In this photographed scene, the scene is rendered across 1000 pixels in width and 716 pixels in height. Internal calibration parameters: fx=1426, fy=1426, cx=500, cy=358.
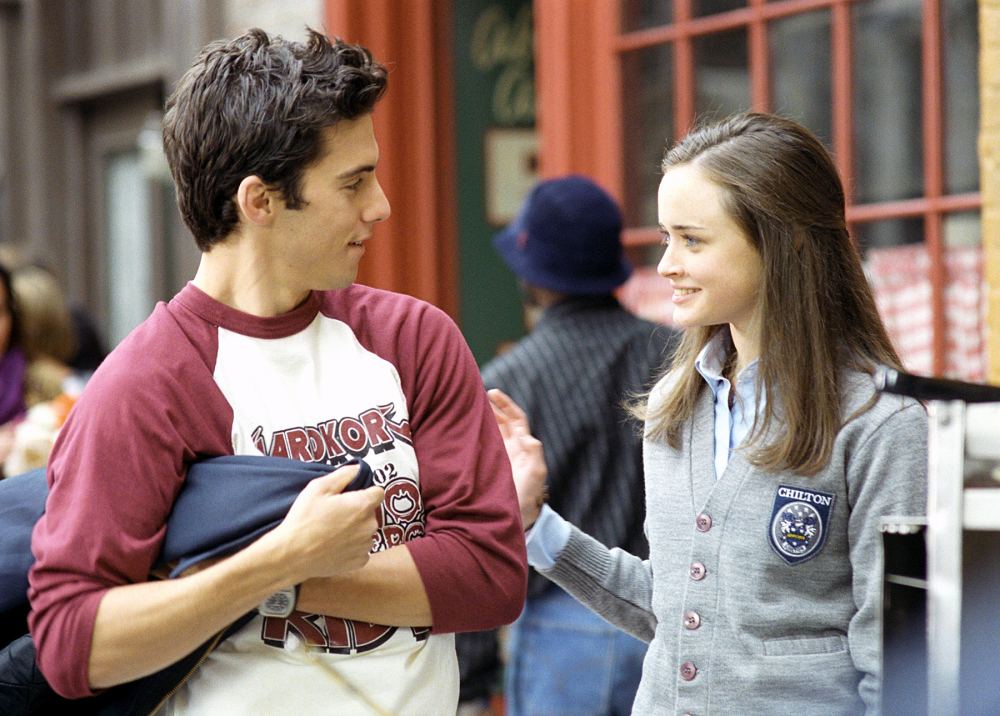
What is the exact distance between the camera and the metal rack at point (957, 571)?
1460 millimetres

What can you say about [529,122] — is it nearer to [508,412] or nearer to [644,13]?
[644,13]

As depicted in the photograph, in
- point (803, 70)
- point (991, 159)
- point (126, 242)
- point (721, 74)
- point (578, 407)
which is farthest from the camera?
point (126, 242)

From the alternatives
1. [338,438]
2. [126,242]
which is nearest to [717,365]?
[338,438]

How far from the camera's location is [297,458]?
1929 millimetres

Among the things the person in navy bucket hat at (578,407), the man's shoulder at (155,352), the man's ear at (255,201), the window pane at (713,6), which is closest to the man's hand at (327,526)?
the man's shoulder at (155,352)

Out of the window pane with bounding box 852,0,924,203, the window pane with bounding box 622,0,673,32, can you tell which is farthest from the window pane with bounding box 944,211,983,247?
the window pane with bounding box 622,0,673,32

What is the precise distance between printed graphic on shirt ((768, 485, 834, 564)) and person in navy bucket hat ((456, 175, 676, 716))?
55.3 inches

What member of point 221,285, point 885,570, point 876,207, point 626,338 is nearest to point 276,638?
point 221,285

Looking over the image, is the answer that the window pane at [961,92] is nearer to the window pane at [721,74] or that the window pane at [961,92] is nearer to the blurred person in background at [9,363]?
the window pane at [721,74]

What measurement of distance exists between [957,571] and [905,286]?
2.25 metres

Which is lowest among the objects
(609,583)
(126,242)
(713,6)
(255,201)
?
(609,583)

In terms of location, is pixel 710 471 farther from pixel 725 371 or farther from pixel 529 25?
pixel 529 25

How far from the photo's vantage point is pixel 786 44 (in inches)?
153

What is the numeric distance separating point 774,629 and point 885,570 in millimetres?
543
